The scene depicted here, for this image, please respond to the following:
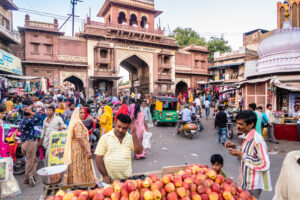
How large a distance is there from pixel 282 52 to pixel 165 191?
12928mm

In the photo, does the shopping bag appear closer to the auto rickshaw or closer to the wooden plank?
the wooden plank

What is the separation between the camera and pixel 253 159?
6.76 feet

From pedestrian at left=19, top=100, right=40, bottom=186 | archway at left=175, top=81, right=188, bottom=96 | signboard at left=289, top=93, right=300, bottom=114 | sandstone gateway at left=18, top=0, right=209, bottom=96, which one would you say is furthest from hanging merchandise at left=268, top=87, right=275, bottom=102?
archway at left=175, top=81, right=188, bottom=96

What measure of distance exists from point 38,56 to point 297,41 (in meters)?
20.3

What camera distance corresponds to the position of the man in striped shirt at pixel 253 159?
80.0 inches

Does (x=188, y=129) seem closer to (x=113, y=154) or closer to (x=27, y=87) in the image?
(x=113, y=154)

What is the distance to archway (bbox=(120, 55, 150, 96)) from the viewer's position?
23.1 meters

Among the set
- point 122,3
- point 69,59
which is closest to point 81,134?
point 69,59

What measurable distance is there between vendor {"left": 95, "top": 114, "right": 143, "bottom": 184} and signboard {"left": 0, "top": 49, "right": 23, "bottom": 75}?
44.7ft

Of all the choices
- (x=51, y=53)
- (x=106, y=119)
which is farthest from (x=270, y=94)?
(x=51, y=53)

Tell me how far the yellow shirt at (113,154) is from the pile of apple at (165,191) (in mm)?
443

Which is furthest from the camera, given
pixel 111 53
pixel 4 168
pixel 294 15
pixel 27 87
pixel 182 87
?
pixel 182 87

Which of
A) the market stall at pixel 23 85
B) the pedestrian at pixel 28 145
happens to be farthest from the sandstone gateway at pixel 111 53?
the pedestrian at pixel 28 145

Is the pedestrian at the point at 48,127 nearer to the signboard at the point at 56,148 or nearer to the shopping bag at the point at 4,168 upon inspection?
the signboard at the point at 56,148
